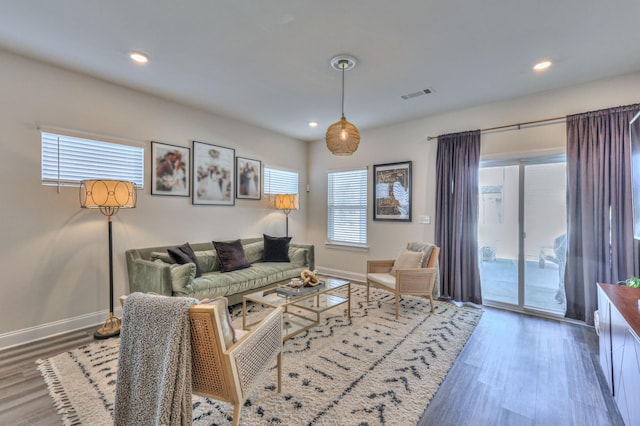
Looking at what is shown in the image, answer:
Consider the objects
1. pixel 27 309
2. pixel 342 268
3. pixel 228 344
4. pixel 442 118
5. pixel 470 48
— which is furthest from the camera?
A: pixel 342 268

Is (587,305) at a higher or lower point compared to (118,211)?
lower

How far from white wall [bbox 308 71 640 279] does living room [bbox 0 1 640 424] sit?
14 millimetres

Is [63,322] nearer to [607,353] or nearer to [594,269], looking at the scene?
[607,353]

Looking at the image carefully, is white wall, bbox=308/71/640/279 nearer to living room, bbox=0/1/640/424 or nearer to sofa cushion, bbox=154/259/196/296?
living room, bbox=0/1/640/424

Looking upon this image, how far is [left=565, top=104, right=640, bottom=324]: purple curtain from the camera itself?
3.01 metres

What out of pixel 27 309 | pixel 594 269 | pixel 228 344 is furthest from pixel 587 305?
pixel 27 309

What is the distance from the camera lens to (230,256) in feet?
13.2

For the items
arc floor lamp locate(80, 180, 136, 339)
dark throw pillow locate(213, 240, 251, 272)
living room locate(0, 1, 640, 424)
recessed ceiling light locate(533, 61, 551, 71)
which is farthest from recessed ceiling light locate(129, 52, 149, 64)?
recessed ceiling light locate(533, 61, 551, 71)

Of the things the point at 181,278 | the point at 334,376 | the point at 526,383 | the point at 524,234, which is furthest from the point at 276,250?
the point at 524,234

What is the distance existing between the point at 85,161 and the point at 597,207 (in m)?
5.77

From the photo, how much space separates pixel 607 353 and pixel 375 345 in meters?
1.75

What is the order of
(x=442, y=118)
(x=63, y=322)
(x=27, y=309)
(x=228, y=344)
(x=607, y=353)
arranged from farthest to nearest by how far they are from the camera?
(x=442, y=118) < (x=63, y=322) < (x=27, y=309) < (x=607, y=353) < (x=228, y=344)

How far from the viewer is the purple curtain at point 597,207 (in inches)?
118

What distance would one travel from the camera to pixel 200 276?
3553 millimetres
